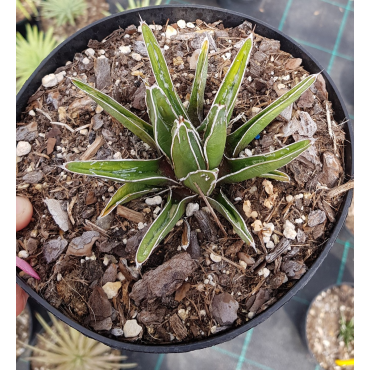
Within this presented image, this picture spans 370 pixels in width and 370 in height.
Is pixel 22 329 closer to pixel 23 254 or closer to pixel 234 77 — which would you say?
pixel 23 254

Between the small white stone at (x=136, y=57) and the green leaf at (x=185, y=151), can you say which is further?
the small white stone at (x=136, y=57)

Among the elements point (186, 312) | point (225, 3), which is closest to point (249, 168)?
point (186, 312)

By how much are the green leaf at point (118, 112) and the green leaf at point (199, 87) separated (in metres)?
0.13

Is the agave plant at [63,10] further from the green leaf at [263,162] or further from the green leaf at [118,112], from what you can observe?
the green leaf at [263,162]

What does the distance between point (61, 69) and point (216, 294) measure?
881 mm

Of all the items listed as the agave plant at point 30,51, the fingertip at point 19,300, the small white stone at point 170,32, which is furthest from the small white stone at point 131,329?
the agave plant at point 30,51

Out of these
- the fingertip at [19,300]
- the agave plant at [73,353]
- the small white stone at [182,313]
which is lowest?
the agave plant at [73,353]

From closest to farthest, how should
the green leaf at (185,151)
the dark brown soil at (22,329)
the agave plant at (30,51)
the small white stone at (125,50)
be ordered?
the green leaf at (185,151), the small white stone at (125,50), the dark brown soil at (22,329), the agave plant at (30,51)

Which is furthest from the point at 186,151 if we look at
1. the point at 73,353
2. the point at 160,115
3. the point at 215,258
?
the point at 73,353

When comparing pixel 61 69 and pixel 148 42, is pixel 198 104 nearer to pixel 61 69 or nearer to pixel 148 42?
pixel 148 42

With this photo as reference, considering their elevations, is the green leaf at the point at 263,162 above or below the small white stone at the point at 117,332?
above

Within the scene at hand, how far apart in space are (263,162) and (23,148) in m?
0.75

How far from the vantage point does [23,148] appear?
1076 millimetres

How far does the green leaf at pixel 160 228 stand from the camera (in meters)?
0.78
